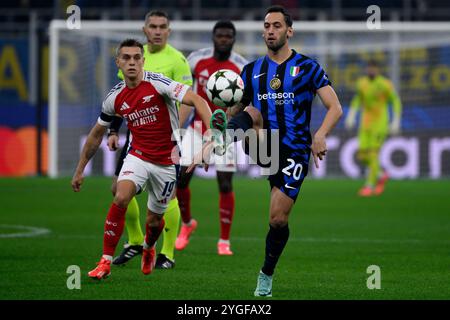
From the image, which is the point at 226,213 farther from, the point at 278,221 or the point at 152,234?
the point at 278,221

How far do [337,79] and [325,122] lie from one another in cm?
1716

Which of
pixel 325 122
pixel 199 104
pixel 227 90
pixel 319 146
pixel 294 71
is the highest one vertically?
pixel 294 71

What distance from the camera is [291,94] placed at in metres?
7.93

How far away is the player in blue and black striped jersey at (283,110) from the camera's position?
25.5 ft

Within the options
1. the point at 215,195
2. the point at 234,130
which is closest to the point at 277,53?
the point at 234,130

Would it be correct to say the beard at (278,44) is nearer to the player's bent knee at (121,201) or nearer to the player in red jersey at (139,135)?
the player in red jersey at (139,135)

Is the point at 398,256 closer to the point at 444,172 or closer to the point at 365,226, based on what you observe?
the point at 365,226

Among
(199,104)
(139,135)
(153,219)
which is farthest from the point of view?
(153,219)

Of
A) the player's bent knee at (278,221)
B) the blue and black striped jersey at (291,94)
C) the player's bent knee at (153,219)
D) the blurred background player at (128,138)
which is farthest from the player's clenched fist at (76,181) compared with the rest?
the player's bent knee at (278,221)

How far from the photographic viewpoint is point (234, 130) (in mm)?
7777

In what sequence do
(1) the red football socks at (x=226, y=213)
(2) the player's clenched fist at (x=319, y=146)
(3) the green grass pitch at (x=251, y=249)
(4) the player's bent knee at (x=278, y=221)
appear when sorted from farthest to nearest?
(1) the red football socks at (x=226, y=213) → (3) the green grass pitch at (x=251, y=249) → (4) the player's bent knee at (x=278, y=221) → (2) the player's clenched fist at (x=319, y=146)

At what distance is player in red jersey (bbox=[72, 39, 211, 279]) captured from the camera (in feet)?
27.7

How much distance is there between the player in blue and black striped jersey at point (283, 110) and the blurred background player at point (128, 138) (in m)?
2.01

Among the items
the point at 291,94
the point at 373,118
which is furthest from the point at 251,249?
the point at 373,118
